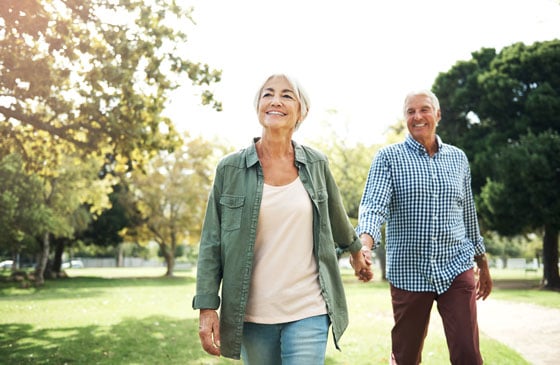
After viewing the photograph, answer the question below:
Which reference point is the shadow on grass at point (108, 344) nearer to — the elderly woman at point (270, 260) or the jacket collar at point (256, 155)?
the elderly woman at point (270, 260)

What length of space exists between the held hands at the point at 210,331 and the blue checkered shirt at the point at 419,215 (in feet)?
4.71

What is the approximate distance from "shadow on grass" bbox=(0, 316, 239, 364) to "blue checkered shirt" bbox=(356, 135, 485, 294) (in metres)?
4.78

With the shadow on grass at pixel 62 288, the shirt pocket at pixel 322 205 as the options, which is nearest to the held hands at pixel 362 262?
the shirt pocket at pixel 322 205

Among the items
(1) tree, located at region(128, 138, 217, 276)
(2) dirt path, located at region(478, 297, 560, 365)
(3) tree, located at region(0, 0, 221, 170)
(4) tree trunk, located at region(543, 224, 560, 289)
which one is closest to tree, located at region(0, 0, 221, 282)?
(3) tree, located at region(0, 0, 221, 170)

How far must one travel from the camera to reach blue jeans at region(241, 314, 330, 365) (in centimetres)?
311

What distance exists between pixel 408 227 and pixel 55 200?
99.6ft

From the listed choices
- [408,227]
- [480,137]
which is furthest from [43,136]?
[480,137]

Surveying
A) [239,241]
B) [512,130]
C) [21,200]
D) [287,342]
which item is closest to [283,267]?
[239,241]

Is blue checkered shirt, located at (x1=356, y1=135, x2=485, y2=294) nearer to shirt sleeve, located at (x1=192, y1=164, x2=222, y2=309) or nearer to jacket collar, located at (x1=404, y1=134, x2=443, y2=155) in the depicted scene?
jacket collar, located at (x1=404, y1=134, x2=443, y2=155)

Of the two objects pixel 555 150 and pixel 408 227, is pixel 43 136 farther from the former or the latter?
pixel 555 150

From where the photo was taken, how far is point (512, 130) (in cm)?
2767

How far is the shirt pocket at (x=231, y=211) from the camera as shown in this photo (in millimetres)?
3199

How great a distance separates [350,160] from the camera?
39500 millimetres

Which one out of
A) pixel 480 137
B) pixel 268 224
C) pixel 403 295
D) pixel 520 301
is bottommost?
pixel 520 301
